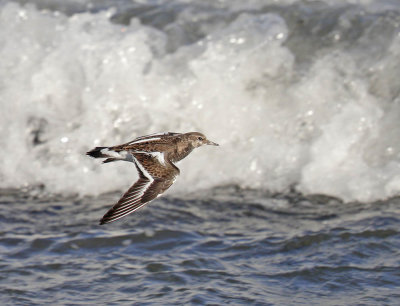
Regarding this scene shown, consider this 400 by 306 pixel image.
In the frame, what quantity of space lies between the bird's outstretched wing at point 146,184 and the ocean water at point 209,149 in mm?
878

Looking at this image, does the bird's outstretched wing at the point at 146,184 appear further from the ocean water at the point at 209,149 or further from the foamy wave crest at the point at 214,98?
the foamy wave crest at the point at 214,98

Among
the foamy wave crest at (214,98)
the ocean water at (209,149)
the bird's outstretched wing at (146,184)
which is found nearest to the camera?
the bird's outstretched wing at (146,184)

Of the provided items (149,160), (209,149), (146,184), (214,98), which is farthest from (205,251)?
(214,98)

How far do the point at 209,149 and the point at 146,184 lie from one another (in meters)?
2.97

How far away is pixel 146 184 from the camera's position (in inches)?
164

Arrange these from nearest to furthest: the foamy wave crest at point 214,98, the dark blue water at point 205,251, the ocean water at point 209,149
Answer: the dark blue water at point 205,251 → the ocean water at point 209,149 → the foamy wave crest at point 214,98

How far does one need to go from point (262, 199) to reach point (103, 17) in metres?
2.94

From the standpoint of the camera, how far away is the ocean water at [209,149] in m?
4.99

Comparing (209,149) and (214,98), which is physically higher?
(214,98)

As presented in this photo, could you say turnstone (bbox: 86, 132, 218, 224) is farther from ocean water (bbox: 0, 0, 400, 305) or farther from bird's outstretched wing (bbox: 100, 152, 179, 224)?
ocean water (bbox: 0, 0, 400, 305)

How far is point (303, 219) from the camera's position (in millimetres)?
5918

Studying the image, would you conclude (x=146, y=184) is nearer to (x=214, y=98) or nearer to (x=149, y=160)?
(x=149, y=160)

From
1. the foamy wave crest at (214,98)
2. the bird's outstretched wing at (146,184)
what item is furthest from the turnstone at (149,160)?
the foamy wave crest at (214,98)

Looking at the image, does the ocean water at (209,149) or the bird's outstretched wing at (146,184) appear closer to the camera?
the bird's outstretched wing at (146,184)
